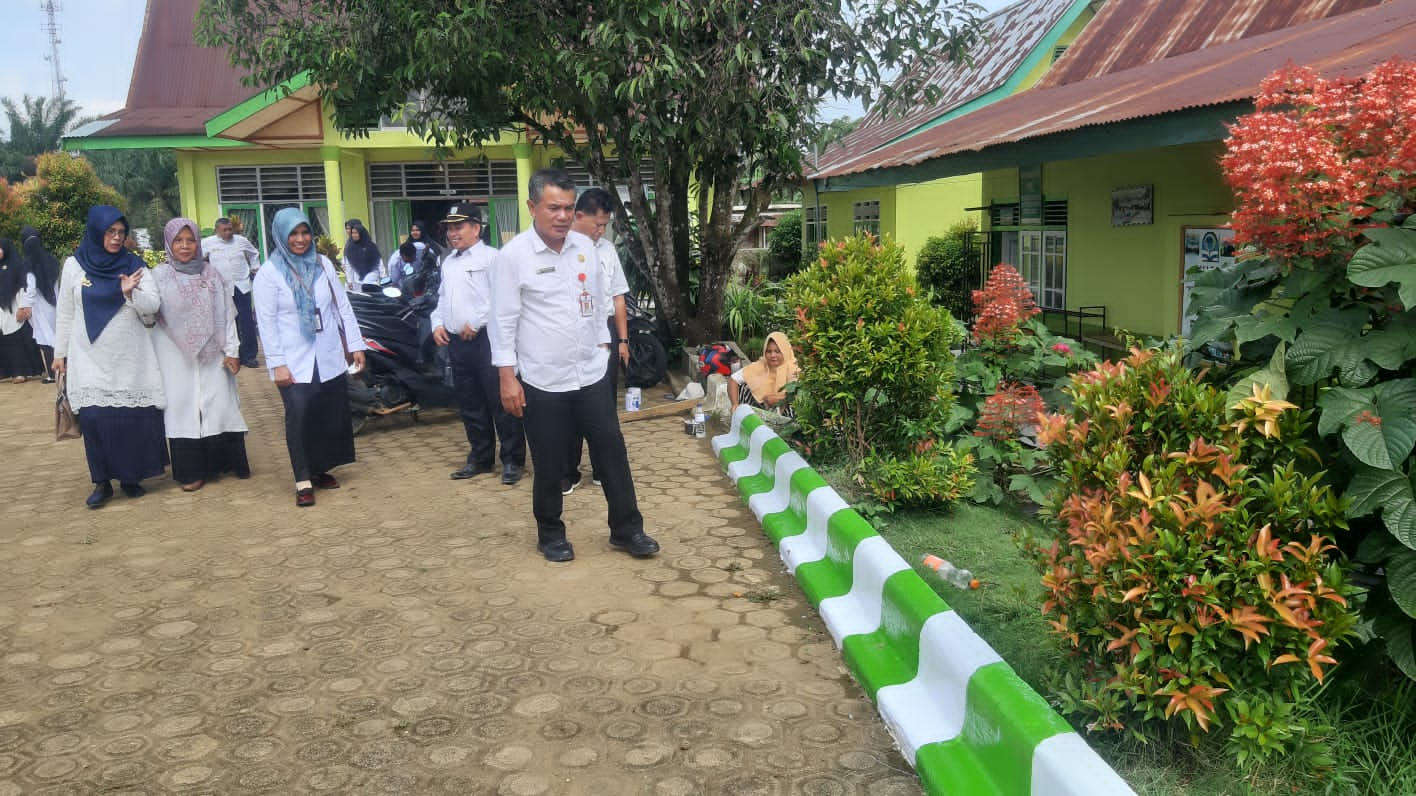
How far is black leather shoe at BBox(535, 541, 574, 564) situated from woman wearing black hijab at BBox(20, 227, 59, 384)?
9.31 metres

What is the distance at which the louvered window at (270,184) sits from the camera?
19016 mm

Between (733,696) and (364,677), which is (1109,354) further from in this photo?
(364,677)

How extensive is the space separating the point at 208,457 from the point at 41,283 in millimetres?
6814

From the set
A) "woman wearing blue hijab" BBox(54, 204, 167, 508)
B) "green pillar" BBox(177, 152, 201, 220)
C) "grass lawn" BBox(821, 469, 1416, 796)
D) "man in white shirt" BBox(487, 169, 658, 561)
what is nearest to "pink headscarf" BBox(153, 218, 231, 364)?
"woman wearing blue hijab" BBox(54, 204, 167, 508)

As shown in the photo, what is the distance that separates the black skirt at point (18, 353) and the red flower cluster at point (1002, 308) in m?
12.0

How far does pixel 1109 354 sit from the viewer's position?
9.73 metres

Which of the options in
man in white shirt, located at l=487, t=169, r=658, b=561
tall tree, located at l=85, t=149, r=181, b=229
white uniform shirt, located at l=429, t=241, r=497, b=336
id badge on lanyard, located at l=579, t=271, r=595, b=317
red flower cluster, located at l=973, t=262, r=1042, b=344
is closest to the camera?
man in white shirt, located at l=487, t=169, r=658, b=561

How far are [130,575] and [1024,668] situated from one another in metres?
4.25

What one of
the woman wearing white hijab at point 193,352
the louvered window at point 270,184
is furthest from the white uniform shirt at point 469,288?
the louvered window at point 270,184

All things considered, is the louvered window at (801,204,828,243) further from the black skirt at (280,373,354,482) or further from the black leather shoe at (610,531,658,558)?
the black leather shoe at (610,531,658,558)

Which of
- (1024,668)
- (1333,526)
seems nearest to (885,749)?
(1024,668)

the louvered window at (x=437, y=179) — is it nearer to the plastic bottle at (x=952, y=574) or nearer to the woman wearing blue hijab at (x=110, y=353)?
the woman wearing blue hijab at (x=110, y=353)

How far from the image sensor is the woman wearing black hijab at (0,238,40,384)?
12.4 m

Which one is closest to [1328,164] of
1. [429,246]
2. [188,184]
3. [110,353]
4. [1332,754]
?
[1332,754]
